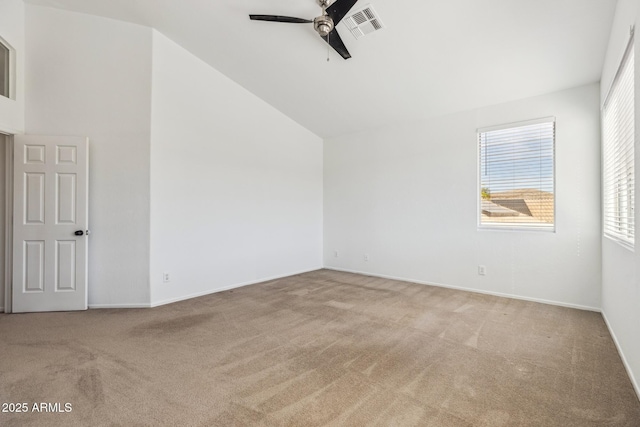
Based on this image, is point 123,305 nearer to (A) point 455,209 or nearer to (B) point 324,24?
(B) point 324,24

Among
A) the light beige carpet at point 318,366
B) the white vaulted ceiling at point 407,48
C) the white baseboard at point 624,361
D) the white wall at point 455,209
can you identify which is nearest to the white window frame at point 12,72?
the white vaulted ceiling at point 407,48

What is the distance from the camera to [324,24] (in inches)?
109

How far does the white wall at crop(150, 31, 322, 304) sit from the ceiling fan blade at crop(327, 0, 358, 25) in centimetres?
250

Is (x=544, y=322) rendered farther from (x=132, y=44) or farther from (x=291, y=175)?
(x=132, y=44)

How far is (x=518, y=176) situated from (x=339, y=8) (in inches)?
129

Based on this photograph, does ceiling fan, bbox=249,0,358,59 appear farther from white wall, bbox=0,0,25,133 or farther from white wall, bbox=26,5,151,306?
white wall, bbox=0,0,25,133

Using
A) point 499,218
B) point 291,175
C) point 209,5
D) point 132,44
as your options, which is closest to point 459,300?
point 499,218

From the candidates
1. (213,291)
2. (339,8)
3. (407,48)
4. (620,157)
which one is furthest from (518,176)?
(213,291)

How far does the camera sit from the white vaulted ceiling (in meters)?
2.85

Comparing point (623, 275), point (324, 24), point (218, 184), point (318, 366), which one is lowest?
point (318, 366)

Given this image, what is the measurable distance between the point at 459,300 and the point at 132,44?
18.0ft

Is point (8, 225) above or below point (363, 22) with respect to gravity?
below

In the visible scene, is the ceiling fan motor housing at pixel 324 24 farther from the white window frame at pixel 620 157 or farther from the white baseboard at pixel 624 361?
the white baseboard at pixel 624 361

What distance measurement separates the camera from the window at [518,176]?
392cm
